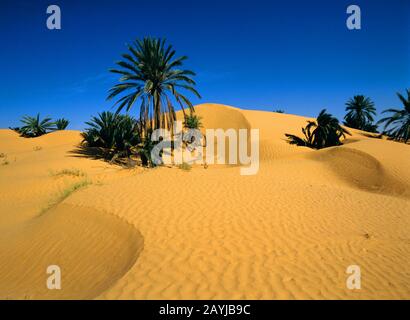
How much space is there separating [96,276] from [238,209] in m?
3.70

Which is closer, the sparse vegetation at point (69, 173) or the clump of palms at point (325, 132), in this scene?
the sparse vegetation at point (69, 173)

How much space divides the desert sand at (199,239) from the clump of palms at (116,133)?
4.37 m

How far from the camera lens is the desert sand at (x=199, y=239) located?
3.77 meters

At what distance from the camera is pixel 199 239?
5.01m

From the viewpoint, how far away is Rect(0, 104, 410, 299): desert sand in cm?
377

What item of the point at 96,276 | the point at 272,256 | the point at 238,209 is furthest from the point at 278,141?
the point at 96,276

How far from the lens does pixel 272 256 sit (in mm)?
4469

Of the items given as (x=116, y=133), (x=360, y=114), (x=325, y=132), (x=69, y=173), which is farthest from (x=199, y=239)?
(x=360, y=114)

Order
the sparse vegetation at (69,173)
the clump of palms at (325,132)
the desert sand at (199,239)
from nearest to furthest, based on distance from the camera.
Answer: the desert sand at (199,239), the sparse vegetation at (69,173), the clump of palms at (325,132)

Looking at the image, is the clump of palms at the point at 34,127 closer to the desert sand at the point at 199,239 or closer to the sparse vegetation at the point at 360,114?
the desert sand at the point at 199,239

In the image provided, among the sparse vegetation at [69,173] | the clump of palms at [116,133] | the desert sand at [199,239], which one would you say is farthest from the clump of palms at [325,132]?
the sparse vegetation at [69,173]

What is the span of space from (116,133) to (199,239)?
11182 mm

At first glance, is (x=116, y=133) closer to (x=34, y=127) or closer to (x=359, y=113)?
(x=34, y=127)
